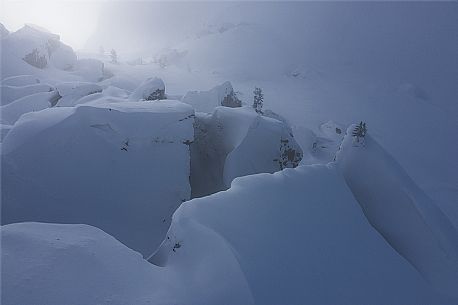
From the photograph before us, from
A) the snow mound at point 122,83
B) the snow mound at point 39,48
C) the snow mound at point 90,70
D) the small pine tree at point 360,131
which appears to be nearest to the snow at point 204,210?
the small pine tree at point 360,131

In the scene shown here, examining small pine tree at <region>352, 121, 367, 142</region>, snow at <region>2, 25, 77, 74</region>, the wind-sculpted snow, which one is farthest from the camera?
snow at <region>2, 25, 77, 74</region>

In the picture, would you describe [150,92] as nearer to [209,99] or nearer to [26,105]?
[209,99]

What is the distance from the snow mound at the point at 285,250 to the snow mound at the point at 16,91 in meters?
18.4

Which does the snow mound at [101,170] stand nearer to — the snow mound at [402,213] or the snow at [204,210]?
the snow at [204,210]

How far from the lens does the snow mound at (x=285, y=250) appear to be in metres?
4.07

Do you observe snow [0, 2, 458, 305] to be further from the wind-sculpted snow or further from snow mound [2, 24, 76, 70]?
snow mound [2, 24, 76, 70]

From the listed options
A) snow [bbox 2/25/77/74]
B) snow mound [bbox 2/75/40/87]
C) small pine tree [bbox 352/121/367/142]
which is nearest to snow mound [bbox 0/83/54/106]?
snow mound [bbox 2/75/40/87]

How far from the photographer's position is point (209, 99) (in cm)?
1939

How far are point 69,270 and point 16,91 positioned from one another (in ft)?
64.0

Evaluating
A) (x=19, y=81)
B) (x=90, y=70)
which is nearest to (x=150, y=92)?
(x=19, y=81)

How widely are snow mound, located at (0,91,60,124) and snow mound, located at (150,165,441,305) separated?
13.9 metres

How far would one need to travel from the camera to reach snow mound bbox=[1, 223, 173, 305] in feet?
12.0

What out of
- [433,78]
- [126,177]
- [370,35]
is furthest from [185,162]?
[370,35]

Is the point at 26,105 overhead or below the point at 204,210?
below
